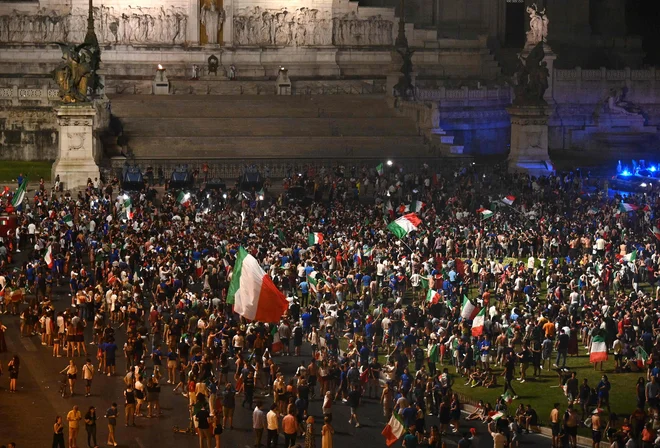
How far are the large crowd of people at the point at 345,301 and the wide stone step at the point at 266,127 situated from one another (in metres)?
8.26

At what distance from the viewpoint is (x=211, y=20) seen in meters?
80.3

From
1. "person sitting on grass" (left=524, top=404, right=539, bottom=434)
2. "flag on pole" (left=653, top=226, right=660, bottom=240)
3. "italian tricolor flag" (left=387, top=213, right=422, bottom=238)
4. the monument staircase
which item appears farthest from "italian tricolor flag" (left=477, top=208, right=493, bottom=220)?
"person sitting on grass" (left=524, top=404, right=539, bottom=434)

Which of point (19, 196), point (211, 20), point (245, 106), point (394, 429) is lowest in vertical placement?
point (394, 429)

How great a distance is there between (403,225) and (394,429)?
1620cm

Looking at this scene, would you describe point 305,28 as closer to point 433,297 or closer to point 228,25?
point 228,25

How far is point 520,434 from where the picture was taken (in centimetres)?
3183

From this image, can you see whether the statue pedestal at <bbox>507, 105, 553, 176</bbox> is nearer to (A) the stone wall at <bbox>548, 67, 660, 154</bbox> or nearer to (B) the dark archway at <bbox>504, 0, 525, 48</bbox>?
(A) the stone wall at <bbox>548, 67, 660, 154</bbox>

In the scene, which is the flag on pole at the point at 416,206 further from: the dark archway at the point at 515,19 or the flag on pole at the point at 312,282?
the dark archway at the point at 515,19

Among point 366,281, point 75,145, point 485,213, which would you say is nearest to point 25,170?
point 75,145

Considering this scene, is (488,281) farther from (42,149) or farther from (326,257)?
(42,149)

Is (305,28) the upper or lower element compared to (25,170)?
upper

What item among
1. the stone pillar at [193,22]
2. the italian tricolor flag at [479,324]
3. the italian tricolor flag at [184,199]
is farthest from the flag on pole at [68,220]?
the stone pillar at [193,22]

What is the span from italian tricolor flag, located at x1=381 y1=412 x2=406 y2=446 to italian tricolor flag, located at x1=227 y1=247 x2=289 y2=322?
4.24 metres

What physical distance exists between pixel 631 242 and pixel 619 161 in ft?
70.5
